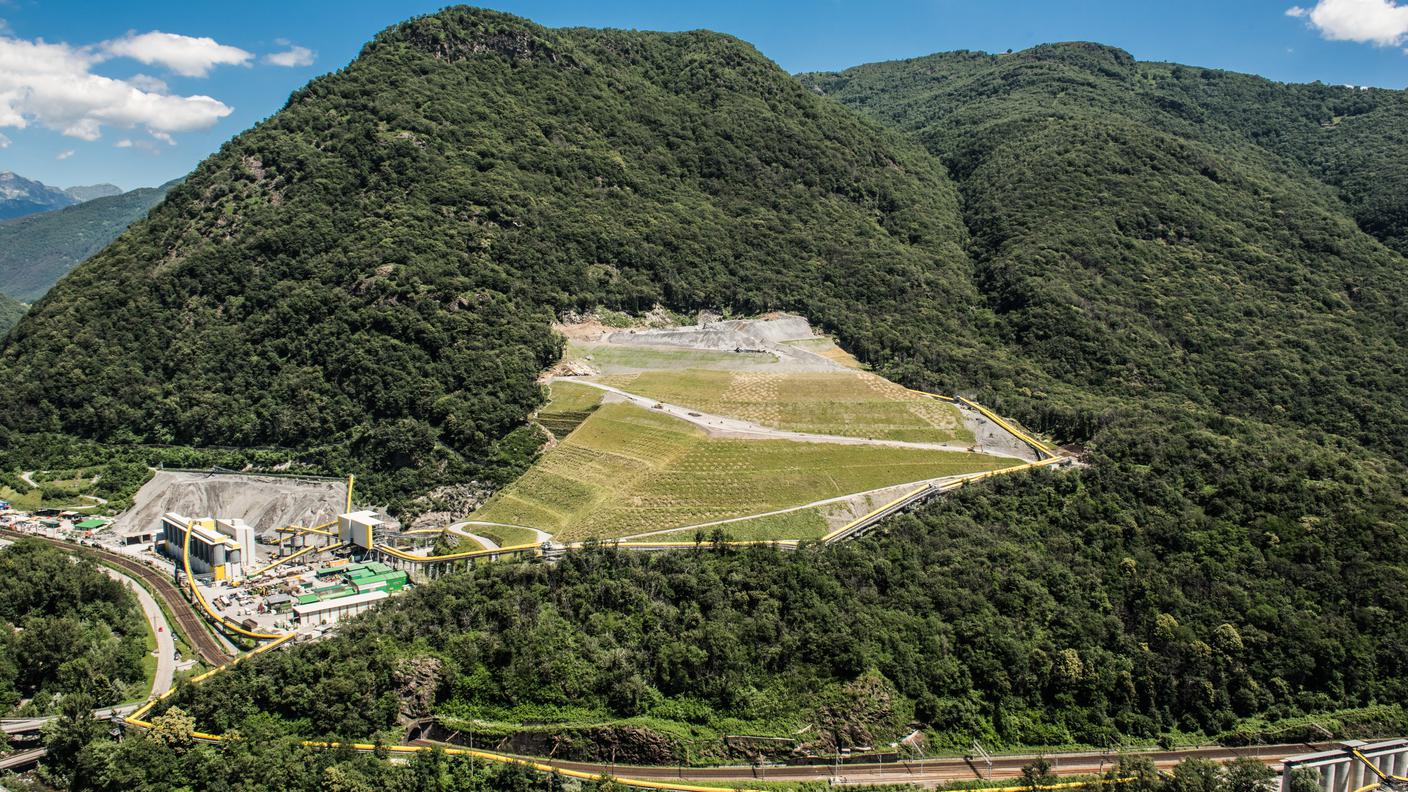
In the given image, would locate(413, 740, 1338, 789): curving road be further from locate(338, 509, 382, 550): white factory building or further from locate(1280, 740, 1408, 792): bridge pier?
locate(338, 509, 382, 550): white factory building

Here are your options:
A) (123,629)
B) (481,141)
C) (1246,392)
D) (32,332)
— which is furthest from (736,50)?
(123,629)

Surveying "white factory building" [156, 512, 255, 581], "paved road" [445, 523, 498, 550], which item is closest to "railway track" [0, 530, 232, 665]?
"white factory building" [156, 512, 255, 581]

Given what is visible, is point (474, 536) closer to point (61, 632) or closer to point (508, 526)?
point (508, 526)

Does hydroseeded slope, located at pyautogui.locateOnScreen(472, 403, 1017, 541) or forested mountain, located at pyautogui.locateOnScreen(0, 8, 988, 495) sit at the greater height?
forested mountain, located at pyautogui.locateOnScreen(0, 8, 988, 495)

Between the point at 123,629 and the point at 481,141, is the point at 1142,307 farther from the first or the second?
the point at 123,629

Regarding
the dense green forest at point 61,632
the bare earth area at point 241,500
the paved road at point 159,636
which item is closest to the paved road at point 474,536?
the bare earth area at point 241,500

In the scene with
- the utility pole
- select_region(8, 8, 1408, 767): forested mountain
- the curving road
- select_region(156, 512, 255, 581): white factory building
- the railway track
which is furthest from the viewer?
select_region(156, 512, 255, 581): white factory building

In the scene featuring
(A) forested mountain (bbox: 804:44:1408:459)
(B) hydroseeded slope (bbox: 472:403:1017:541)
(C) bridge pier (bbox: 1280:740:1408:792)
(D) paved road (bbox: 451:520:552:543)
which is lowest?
(C) bridge pier (bbox: 1280:740:1408:792)
